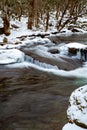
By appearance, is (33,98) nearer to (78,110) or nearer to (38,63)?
(78,110)

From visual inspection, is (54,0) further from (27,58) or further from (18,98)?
(18,98)

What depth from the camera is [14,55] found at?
13.4 m

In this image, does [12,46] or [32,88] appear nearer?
[32,88]

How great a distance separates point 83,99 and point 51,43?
45.7ft

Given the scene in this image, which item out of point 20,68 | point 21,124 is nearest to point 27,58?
point 20,68

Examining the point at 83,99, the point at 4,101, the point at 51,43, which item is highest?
the point at 83,99

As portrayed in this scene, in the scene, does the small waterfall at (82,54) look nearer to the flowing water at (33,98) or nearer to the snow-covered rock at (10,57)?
the snow-covered rock at (10,57)

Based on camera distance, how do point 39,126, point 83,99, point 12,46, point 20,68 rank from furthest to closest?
point 12,46, point 20,68, point 39,126, point 83,99

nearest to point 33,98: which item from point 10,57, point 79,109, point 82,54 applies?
point 79,109

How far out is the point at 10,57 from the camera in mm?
13273

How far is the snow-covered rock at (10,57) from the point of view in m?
12.8

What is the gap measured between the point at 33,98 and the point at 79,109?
11.9 feet

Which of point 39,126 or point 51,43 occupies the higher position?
point 39,126

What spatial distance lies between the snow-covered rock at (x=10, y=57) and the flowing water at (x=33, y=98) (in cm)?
94
